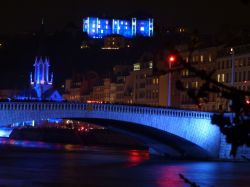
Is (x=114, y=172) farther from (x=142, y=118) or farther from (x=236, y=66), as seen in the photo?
(x=236, y=66)

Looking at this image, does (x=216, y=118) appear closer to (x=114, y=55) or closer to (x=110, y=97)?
(x=110, y=97)

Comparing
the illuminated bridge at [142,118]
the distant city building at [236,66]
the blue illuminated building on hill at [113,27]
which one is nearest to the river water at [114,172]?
the illuminated bridge at [142,118]

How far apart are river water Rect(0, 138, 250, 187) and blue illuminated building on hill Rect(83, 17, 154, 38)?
12567 centimetres

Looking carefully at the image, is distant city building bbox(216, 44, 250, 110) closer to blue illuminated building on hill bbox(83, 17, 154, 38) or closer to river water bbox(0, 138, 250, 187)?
river water bbox(0, 138, 250, 187)

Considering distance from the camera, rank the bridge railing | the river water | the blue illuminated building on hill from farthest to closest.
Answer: the blue illuminated building on hill → the bridge railing → the river water

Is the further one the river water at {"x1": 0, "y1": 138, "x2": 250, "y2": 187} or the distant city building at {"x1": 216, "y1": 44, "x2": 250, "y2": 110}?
the distant city building at {"x1": 216, "y1": 44, "x2": 250, "y2": 110}

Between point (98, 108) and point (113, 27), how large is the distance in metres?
133

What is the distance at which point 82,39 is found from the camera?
173875 mm

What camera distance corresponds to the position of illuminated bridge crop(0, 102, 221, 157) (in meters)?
45.0

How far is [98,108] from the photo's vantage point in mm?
46250

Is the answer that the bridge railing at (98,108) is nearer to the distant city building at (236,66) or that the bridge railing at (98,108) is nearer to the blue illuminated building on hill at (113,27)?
the distant city building at (236,66)

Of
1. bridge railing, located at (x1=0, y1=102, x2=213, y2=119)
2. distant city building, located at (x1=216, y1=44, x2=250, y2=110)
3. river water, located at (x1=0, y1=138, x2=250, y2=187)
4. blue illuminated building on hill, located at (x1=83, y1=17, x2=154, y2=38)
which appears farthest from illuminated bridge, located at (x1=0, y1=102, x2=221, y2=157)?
blue illuminated building on hill, located at (x1=83, y1=17, x2=154, y2=38)

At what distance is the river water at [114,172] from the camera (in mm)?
33500

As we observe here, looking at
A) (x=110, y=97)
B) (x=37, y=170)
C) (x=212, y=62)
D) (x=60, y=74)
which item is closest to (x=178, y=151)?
(x=37, y=170)
